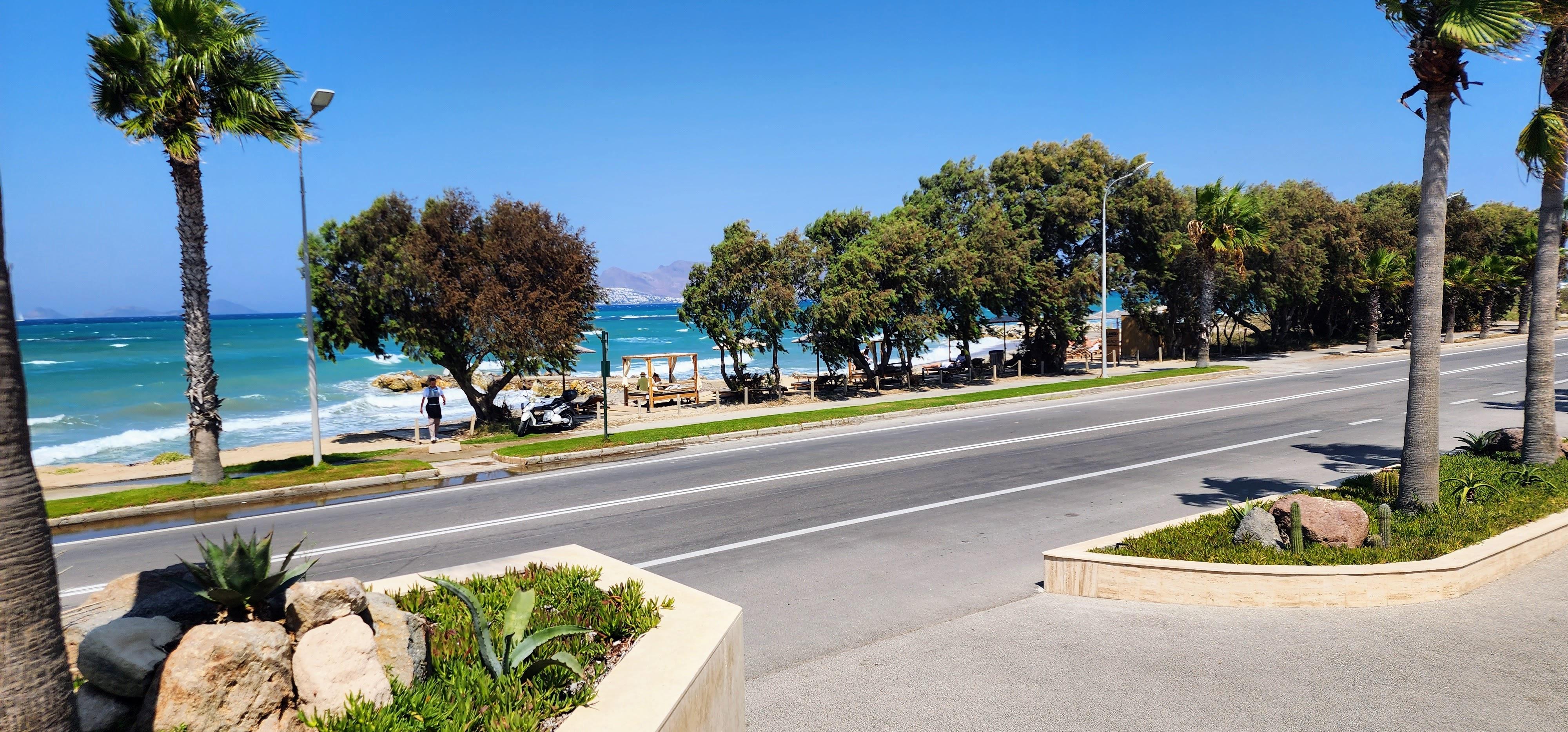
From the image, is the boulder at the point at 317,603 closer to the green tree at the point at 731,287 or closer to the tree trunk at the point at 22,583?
the tree trunk at the point at 22,583

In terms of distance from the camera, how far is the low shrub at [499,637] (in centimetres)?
412

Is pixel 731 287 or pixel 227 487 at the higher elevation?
pixel 731 287

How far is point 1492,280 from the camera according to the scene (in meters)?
45.8

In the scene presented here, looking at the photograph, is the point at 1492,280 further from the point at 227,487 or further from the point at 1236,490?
the point at 227,487

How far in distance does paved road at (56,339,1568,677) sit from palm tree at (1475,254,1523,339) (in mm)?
30976

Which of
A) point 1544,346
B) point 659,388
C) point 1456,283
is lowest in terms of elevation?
point 659,388

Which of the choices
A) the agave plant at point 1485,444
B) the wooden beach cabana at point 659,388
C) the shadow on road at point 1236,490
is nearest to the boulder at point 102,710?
the shadow on road at point 1236,490

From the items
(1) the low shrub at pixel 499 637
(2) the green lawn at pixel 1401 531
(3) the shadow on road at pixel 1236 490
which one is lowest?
(3) the shadow on road at pixel 1236 490

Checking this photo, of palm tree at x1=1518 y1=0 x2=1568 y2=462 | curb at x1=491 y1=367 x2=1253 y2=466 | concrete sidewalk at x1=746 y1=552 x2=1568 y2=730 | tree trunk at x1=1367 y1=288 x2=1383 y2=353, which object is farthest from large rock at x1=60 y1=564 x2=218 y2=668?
tree trunk at x1=1367 y1=288 x2=1383 y2=353

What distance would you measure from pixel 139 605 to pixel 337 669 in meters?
1.33

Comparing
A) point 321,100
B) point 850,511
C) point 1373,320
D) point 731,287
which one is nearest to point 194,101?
point 321,100

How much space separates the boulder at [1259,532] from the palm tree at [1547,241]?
5.70 meters

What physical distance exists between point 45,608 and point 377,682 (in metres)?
1.46

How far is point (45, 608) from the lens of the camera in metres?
3.36
